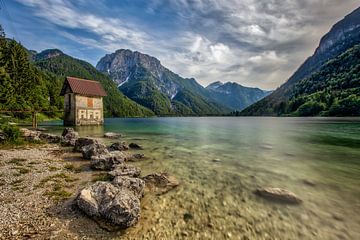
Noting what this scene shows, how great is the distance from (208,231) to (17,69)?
82.5 metres

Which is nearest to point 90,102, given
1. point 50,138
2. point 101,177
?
point 50,138

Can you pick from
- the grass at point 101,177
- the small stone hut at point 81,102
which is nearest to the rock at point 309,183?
the grass at point 101,177

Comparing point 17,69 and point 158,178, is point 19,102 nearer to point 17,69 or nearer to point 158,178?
point 17,69

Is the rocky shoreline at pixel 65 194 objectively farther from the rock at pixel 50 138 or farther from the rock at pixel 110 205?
the rock at pixel 50 138

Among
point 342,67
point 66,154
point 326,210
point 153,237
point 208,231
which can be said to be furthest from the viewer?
point 342,67

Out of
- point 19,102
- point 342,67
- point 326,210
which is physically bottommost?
point 326,210

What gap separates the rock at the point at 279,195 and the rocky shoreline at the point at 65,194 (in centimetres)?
473

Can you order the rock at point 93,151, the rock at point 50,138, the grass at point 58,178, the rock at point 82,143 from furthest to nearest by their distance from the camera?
the rock at point 50,138, the rock at point 82,143, the rock at point 93,151, the grass at point 58,178

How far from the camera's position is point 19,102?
56.3 m

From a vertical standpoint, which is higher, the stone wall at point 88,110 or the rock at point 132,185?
the stone wall at point 88,110

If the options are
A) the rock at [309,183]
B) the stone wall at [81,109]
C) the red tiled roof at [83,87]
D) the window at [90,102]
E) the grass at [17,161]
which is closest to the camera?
the rock at [309,183]

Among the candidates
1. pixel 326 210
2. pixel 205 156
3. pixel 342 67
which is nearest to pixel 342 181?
pixel 326 210

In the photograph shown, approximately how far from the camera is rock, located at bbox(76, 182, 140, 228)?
7090 millimetres

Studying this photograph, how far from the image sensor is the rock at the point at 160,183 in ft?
34.8
